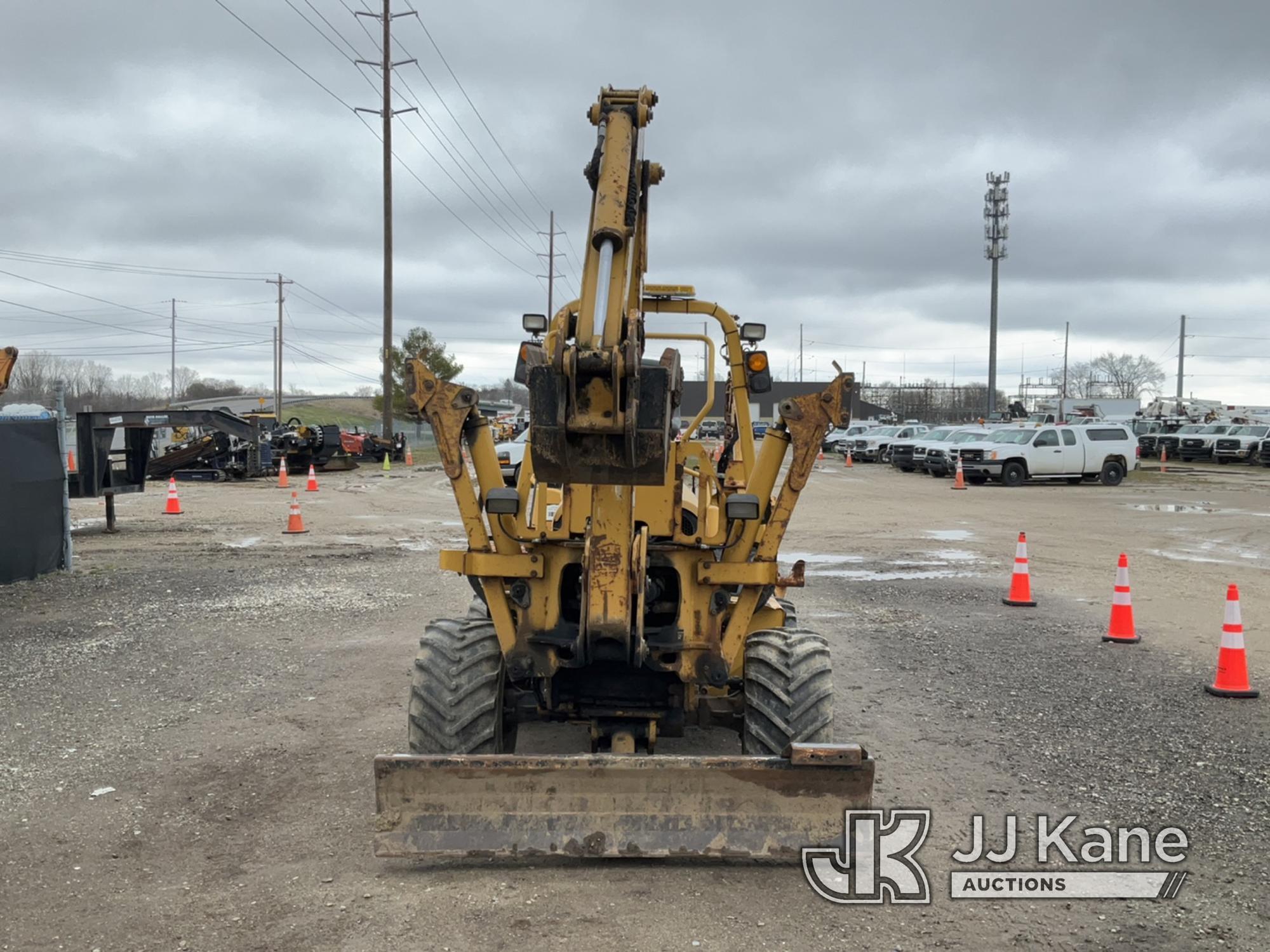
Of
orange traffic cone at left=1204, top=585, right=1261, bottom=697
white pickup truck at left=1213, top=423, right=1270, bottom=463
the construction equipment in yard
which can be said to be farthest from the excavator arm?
white pickup truck at left=1213, top=423, right=1270, bottom=463

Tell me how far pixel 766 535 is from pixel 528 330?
6.89 ft

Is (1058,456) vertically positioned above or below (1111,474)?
above

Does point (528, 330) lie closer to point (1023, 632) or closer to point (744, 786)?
point (744, 786)

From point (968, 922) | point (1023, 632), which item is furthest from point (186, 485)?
point (968, 922)

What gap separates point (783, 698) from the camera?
5.04 metres

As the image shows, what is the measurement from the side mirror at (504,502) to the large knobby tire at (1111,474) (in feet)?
94.1

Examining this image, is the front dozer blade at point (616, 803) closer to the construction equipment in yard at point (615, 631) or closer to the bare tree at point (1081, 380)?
the construction equipment in yard at point (615, 631)

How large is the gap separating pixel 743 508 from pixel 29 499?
407 inches

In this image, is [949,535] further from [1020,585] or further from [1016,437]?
[1016,437]

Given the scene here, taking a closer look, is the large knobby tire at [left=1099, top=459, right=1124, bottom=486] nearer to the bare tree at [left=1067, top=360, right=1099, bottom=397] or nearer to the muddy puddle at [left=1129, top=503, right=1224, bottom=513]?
the muddy puddle at [left=1129, top=503, right=1224, bottom=513]

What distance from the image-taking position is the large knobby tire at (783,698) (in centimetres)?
503

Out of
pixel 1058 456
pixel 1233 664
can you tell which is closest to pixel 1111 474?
pixel 1058 456

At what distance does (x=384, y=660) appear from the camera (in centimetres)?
864

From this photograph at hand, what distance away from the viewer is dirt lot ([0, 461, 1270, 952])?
4195mm
